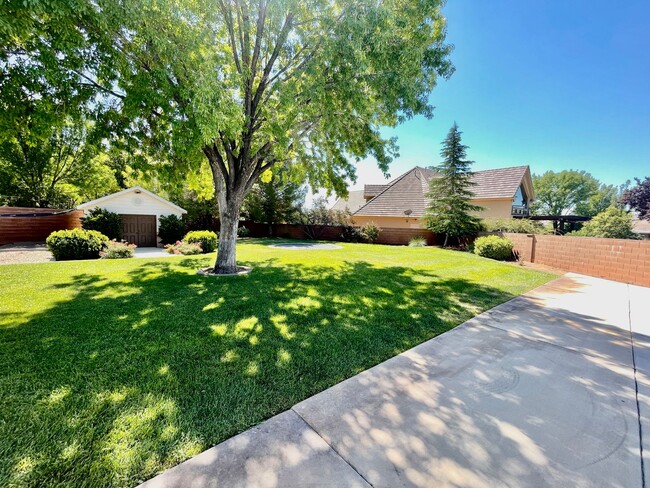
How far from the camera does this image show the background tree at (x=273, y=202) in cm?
2492

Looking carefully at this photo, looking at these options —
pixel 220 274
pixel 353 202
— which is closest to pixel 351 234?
pixel 353 202

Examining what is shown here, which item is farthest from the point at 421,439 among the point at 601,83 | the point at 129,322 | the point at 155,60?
the point at 601,83

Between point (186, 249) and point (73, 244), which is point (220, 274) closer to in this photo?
point (186, 249)

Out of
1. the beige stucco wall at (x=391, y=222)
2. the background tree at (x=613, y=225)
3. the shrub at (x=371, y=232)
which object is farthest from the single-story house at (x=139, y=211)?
the background tree at (x=613, y=225)

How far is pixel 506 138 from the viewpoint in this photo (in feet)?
58.3

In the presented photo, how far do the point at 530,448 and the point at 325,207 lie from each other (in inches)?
922

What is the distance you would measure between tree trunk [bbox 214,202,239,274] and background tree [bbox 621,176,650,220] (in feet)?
96.3

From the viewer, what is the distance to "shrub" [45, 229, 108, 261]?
33.7 ft

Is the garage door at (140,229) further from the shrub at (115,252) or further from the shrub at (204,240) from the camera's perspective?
the shrub at (115,252)

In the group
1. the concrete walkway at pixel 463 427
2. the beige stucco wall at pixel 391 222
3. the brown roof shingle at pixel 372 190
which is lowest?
the concrete walkway at pixel 463 427

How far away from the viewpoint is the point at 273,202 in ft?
82.1

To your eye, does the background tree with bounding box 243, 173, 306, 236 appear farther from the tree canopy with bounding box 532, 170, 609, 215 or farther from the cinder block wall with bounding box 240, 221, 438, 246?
the tree canopy with bounding box 532, 170, 609, 215

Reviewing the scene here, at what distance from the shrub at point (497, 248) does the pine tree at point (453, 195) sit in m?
3.12

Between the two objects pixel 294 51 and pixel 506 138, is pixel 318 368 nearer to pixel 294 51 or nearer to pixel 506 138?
pixel 294 51
